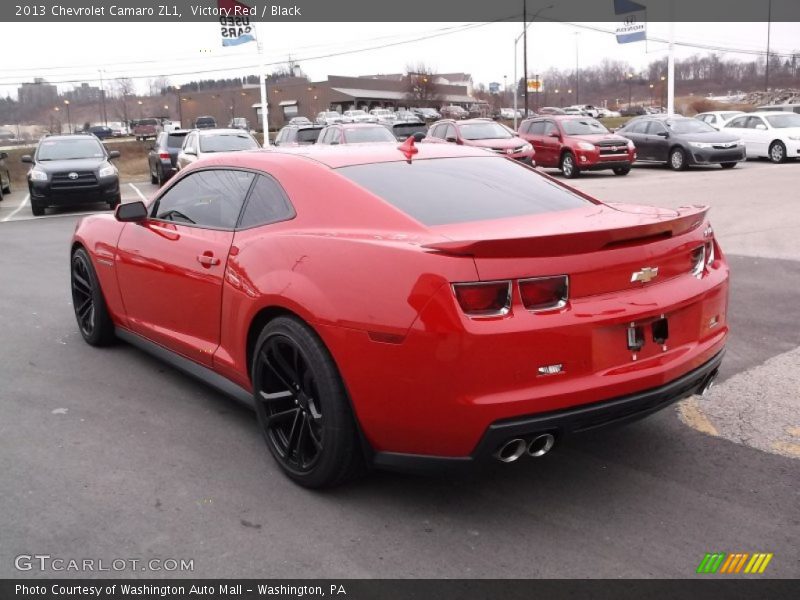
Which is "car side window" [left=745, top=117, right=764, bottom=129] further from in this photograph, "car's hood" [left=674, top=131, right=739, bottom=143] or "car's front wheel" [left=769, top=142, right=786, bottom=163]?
"car's hood" [left=674, top=131, right=739, bottom=143]

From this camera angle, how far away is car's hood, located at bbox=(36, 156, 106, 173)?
55.0 feet

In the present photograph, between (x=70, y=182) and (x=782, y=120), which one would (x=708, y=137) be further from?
(x=70, y=182)

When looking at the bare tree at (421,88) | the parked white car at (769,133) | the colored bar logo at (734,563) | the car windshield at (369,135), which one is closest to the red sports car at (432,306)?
the colored bar logo at (734,563)

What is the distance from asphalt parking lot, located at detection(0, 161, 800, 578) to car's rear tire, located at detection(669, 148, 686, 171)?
1945 centimetres

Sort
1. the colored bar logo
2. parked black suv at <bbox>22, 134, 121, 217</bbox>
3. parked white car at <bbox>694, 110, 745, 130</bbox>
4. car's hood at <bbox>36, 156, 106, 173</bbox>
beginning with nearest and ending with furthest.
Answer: the colored bar logo < parked black suv at <bbox>22, 134, 121, 217</bbox> < car's hood at <bbox>36, 156, 106, 173</bbox> < parked white car at <bbox>694, 110, 745, 130</bbox>

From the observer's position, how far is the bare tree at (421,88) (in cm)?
9044

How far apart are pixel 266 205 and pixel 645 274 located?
1.95 meters

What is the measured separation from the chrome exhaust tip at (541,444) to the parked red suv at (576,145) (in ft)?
65.8

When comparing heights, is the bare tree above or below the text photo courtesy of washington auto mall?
above

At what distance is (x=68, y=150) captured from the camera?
17.9m

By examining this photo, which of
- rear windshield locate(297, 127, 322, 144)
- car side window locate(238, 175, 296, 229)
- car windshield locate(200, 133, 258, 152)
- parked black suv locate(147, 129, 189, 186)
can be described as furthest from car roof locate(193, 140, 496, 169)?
parked black suv locate(147, 129, 189, 186)

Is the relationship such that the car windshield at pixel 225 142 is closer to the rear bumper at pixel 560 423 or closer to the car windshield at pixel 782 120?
the rear bumper at pixel 560 423

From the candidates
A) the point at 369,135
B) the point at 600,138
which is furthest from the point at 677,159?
the point at 369,135

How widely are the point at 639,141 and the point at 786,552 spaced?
23557mm
